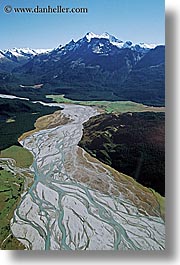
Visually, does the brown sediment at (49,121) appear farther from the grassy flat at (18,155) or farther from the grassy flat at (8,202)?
the grassy flat at (8,202)

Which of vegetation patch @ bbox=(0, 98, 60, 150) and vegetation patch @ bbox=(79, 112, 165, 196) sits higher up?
vegetation patch @ bbox=(0, 98, 60, 150)

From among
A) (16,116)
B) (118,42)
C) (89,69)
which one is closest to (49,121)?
(16,116)

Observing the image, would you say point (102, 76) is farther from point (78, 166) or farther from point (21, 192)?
point (21, 192)

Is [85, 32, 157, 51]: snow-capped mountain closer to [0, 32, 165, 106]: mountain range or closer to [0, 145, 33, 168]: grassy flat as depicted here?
[0, 32, 165, 106]: mountain range

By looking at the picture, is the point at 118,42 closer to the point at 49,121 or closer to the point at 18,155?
the point at 49,121

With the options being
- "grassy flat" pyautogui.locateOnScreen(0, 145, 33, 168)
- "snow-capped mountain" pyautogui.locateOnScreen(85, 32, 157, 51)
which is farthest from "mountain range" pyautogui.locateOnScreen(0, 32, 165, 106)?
"grassy flat" pyautogui.locateOnScreen(0, 145, 33, 168)

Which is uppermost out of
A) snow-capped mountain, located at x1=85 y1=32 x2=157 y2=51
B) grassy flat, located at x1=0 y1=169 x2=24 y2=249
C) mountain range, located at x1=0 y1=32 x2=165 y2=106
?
snow-capped mountain, located at x1=85 y1=32 x2=157 y2=51
